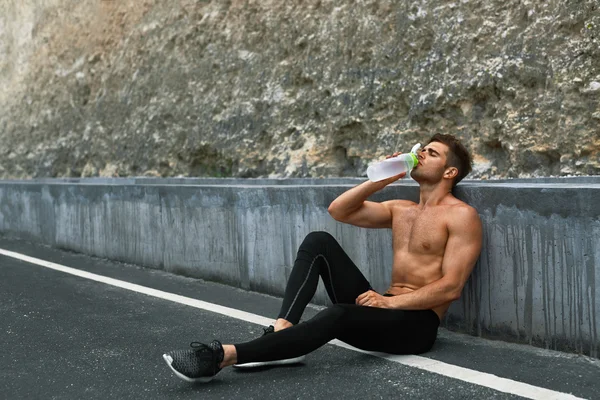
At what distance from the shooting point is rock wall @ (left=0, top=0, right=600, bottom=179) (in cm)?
1011

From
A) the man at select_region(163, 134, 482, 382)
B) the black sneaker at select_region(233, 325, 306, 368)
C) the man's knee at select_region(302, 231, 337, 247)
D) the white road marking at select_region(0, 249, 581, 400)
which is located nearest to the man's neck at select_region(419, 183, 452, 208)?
the man at select_region(163, 134, 482, 382)

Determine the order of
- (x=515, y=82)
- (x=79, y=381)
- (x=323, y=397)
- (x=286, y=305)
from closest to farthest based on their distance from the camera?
(x=323, y=397), (x=79, y=381), (x=286, y=305), (x=515, y=82)

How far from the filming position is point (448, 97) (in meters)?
11.4

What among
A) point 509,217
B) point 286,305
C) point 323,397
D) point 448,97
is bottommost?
point 323,397

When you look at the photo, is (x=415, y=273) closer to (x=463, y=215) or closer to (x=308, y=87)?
(x=463, y=215)

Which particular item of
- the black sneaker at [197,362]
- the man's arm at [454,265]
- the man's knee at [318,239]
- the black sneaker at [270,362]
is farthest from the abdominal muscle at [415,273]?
the black sneaker at [197,362]

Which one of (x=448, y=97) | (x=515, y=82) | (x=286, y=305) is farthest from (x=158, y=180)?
(x=286, y=305)

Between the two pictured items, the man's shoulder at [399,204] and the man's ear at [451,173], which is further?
the man's shoulder at [399,204]

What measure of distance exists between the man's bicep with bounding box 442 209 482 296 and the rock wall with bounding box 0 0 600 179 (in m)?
4.89

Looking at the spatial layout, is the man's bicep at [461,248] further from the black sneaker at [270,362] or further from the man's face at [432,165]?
the black sneaker at [270,362]

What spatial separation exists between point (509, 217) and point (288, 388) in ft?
6.05

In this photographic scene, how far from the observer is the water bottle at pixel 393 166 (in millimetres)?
5273

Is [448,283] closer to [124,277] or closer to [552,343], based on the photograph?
[552,343]

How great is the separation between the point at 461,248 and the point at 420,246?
12.0 inches
